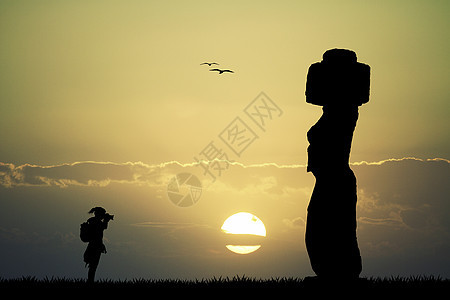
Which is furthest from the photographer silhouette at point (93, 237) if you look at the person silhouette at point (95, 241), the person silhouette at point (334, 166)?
the person silhouette at point (334, 166)

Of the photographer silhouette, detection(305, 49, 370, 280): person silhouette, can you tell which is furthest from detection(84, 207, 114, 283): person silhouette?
detection(305, 49, 370, 280): person silhouette

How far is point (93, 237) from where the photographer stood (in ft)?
60.2

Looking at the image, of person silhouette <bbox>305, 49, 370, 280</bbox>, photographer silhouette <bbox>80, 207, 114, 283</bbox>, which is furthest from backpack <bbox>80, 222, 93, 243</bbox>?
person silhouette <bbox>305, 49, 370, 280</bbox>

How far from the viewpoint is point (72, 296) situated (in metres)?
16.8

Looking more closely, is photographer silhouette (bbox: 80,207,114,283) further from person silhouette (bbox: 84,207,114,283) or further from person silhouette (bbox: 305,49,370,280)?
person silhouette (bbox: 305,49,370,280)

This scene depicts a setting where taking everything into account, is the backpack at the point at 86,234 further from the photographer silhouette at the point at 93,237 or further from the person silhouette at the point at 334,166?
the person silhouette at the point at 334,166

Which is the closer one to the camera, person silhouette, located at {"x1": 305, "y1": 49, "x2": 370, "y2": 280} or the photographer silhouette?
person silhouette, located at {"x1": 305, "y1": 49, "x2": 370, "y2": 280}

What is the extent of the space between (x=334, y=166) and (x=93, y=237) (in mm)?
7418

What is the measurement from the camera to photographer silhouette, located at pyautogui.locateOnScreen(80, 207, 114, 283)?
18.3 m

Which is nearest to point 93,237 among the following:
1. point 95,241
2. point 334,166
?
point 95,241

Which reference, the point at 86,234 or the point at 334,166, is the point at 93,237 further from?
the point at 334,166

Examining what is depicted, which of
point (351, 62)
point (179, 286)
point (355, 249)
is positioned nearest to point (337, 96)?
point (351, 62)

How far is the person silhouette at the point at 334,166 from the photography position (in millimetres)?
14523

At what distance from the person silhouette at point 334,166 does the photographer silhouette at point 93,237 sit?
6.43 meters
